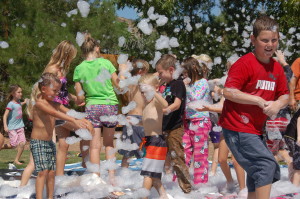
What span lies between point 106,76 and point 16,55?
8844 millimetres

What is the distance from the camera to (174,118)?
4945 millimetres

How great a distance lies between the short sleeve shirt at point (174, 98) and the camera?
15.5 feet

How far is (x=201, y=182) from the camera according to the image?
5.37 meters

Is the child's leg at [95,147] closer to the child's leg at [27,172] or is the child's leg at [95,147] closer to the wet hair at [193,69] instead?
the child's leg at [27,172]

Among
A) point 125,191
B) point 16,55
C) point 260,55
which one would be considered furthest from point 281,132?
point 16,55

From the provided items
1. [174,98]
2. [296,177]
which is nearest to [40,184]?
[174,98]

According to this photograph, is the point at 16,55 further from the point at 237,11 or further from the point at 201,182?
the point at 201,182

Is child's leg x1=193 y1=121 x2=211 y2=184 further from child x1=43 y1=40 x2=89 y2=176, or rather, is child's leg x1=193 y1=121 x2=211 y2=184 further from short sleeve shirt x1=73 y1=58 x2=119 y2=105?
child x1=43 y1=40 x2=89 y2=176

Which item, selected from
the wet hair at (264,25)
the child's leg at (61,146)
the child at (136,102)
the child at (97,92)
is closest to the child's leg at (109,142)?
the child at (97,92)

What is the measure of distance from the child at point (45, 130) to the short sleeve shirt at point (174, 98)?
2.78 feet

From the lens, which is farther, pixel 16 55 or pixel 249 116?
pixel 16 55

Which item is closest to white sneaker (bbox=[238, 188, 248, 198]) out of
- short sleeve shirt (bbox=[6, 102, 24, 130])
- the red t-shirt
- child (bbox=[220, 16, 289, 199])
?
child (bbox=[220, 16, 289, 199])

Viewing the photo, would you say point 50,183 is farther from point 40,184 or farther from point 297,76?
point 297,76

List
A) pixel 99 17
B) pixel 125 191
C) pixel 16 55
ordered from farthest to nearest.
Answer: pixel 99 17
pixel 16 55
pixel 125 191
